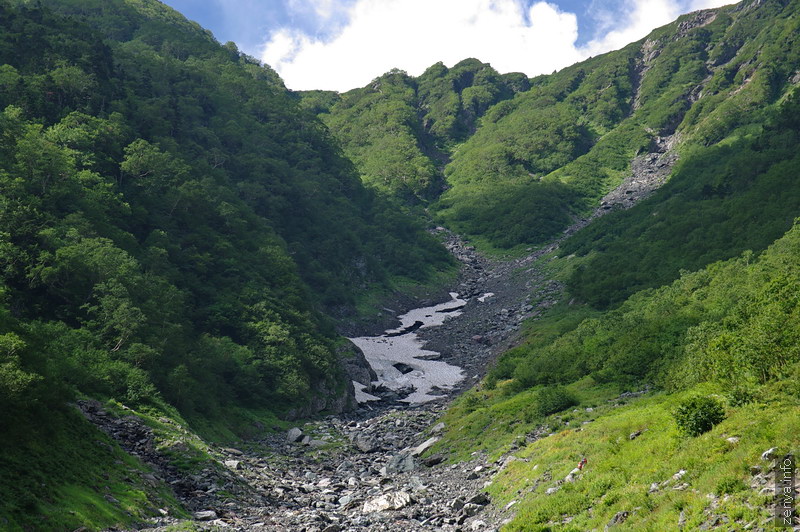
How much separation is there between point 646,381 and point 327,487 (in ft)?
81.7

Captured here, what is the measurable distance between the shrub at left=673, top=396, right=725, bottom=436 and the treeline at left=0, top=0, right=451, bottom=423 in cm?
2982

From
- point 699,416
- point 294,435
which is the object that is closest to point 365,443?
point 294,435

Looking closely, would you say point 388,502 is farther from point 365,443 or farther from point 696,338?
point 696,338

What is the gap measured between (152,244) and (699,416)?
6945 cm

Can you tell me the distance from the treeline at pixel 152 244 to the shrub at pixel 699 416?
29.8 metres

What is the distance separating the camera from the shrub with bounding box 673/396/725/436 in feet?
71.1

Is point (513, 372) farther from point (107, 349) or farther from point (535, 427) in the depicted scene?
point (107, 349)


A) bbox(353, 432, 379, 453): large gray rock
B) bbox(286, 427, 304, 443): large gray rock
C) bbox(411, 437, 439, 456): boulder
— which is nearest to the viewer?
bbox(411, 437, 439, 456): boulder

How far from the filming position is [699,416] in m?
21.7

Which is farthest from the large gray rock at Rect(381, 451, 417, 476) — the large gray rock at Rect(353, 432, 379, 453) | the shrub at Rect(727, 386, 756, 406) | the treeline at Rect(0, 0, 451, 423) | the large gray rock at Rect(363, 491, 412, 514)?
the shrub at Rect(727, 386, 756, 406)

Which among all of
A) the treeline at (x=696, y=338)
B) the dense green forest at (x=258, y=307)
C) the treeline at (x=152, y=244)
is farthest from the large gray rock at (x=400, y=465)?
the treeline at (x=152, y=244)

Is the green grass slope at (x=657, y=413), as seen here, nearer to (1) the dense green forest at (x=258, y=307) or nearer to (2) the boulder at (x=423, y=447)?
(1) the dense green forest at (x=258, y=307)

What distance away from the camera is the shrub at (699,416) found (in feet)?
71.1

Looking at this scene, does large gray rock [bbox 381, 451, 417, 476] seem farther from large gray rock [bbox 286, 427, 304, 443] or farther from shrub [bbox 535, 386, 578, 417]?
large gray rock [bbox 286, 427, 304, 443]
